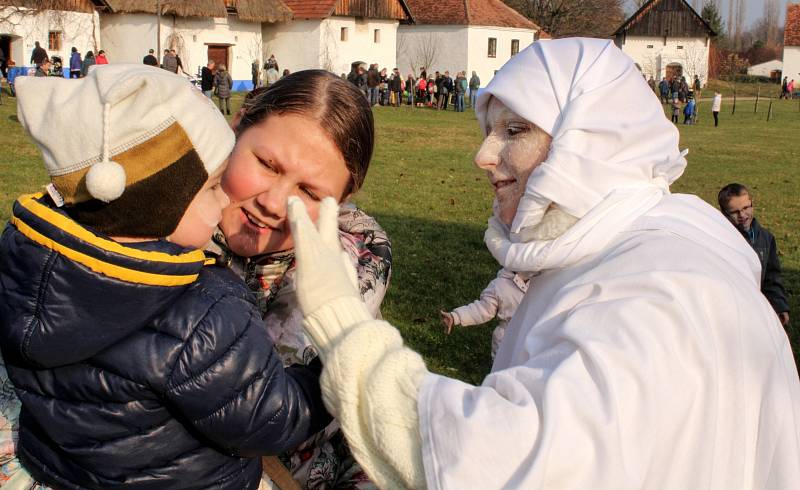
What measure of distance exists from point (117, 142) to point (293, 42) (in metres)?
51.3

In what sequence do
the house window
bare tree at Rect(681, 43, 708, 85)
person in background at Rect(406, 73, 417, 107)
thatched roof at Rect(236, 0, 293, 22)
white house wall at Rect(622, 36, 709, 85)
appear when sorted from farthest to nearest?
1. white house wall at Rect(622, 36, 709, 85)
2. bare tree at Rect(681, 43, 708, 85)
3. thatched roof at Rect(236, 0, 293, 22)
4. person in background at Rect(406, 73, 417, 107)
5. the house window

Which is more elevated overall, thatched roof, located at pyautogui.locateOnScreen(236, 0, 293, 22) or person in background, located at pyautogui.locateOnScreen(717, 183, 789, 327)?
thatched roof, located at pyautogui.locateOnScreen(236, 0, 293, 22)

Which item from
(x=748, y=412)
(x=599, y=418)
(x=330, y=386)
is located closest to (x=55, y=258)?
(x=330, y=386)

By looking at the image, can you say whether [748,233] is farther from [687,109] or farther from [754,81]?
[754,81]

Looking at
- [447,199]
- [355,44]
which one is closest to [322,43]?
[355,44]

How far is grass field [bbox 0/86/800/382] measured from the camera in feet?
25.6

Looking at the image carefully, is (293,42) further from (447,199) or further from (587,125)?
(587,125)

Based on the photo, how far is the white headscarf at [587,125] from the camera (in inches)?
88.6

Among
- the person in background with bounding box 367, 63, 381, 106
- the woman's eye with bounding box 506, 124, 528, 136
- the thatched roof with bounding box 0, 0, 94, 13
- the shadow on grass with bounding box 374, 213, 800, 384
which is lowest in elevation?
the shadow on grass with bounding box 374, 213, 800, 384

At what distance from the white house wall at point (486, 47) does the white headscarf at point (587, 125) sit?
5632 centimetres

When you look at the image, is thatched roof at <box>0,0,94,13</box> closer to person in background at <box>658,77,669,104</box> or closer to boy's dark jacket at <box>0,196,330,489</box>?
person in background at <box>658,77,669,104</box>

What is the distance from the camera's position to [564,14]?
7244cm

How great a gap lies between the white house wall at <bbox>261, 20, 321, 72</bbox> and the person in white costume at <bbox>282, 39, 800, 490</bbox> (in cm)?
4958

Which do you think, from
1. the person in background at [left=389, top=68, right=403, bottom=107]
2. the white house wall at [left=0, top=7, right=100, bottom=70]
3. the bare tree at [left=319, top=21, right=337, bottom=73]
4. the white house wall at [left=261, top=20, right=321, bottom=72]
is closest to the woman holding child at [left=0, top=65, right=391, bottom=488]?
the white house wall at [left=0, top=7, right=100, bottom=70]
